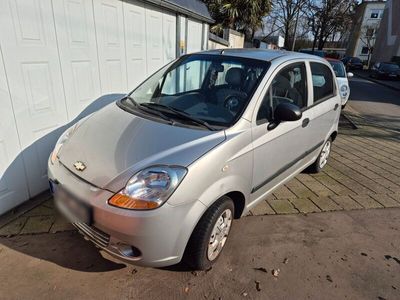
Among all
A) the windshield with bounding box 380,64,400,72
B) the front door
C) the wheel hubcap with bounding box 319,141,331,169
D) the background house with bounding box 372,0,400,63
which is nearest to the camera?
the front door

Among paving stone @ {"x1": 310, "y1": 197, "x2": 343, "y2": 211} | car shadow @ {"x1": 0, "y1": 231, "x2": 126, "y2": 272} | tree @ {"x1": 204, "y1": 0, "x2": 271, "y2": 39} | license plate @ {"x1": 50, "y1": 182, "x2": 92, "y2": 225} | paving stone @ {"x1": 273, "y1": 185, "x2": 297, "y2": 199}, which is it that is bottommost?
paving stone @ {"x1": 310, "y1": 197, "x2": 343, "y2": 211}

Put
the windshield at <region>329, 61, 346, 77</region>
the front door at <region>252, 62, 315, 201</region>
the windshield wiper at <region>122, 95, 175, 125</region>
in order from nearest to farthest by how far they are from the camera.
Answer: the windshield wiper at <region>122, 95, 175, 125</region>
the front door at <region>252, 62, 315, 201</region>
the windshield at <region>329, 61, 346, 77</region>

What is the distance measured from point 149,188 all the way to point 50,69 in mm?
2247

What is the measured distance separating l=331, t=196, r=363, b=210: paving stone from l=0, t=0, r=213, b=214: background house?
138 inches

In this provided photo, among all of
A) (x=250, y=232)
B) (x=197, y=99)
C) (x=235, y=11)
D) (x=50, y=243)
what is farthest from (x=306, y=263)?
(x=235, y=11)

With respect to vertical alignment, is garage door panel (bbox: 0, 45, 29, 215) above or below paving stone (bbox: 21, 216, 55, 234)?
above

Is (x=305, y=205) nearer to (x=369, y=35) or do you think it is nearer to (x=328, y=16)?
(x=328, y=16)

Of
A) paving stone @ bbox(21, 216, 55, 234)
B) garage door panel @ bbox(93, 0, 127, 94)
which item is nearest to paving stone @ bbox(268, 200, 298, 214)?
paving stone @ bbox(21, 216, 55, 234)

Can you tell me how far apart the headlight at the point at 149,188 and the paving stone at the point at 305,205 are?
215 centimetres

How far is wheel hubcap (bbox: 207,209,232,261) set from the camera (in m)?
2.44

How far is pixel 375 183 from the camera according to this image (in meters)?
4.48

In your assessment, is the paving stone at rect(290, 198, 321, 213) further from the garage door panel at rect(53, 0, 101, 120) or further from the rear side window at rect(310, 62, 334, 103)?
the garage door panel at rect(53, 0, 101, 120)

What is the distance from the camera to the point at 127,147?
7.45 ft

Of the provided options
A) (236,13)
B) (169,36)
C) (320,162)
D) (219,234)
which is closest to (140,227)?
(219,234)
